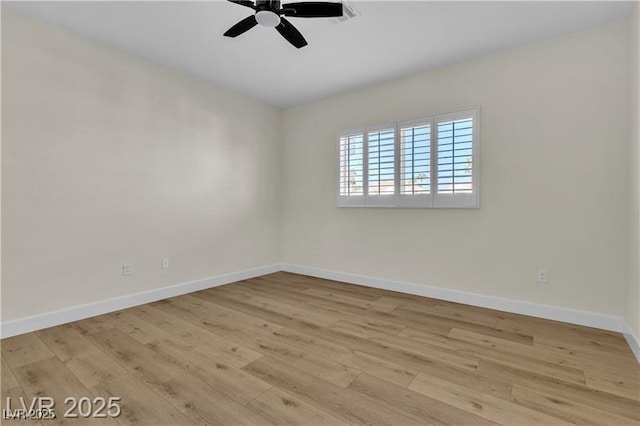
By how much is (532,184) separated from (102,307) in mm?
4483

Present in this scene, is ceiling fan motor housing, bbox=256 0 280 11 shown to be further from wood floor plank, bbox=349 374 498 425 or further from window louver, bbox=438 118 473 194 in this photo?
wood floor plank, bbox=349 374 498 425

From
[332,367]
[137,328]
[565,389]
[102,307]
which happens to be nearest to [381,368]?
[332,367]

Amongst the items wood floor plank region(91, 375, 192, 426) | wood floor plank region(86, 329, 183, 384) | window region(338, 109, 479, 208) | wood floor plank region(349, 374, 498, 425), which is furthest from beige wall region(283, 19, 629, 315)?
wood floor plank region(91, 375, 192, 426)

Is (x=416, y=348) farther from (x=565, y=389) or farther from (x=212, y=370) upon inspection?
(x=212, y=370)

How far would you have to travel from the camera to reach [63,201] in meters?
2.81

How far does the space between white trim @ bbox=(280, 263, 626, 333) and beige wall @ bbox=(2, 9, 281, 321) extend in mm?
1813

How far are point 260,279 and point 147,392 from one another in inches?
110

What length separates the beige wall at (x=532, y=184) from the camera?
2.70m

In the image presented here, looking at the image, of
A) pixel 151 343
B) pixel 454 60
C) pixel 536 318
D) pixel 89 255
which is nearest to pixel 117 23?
pixel 89 255

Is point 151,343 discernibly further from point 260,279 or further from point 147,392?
point 260,279

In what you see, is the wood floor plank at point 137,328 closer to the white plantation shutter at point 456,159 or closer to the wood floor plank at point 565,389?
the wood floor plank at point 565,389

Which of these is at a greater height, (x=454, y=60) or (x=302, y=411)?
(x=454, y=60)

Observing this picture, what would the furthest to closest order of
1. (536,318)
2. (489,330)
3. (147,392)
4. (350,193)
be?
(350,193) → (536,318) → (489,330) → (147,392)

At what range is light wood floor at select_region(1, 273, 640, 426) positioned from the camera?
1612 mm
